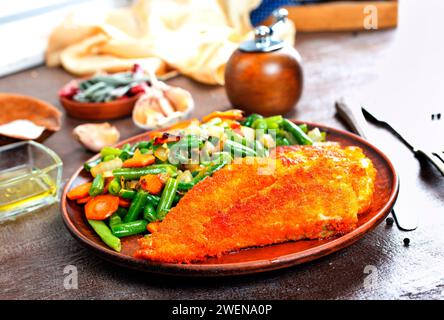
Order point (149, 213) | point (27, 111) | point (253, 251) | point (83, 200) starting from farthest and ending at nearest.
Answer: point (27, 111)
point (83, 200)
point (149, 213)
point (253, 251)

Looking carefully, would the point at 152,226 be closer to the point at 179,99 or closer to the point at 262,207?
the point at 262,207

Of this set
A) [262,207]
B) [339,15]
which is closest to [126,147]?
[262,207]

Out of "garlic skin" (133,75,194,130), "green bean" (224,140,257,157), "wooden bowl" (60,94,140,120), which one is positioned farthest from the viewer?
"wooden bowl" (60,94,140,120)

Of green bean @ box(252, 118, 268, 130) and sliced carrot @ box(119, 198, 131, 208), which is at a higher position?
sliced carrot @ box(119, 198, 131, 208)

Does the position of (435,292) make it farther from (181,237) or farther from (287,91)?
(287,91)

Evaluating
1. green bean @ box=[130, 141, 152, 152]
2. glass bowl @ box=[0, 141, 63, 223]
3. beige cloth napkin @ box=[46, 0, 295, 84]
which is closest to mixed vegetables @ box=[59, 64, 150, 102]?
beige cloth napkin @ box=[46, 0, 295, 84]

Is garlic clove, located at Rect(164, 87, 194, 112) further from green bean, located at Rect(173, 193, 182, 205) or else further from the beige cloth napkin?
green bean, located at Rect(173, 193, 182, 205)

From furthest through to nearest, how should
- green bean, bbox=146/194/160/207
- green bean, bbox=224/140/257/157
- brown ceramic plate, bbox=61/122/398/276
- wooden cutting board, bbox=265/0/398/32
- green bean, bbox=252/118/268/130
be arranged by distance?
1. wooden cutting board, bbox=265/0/398/32
2. green bean, bbox=252/118/268/130
3. green bean, bbox=224/140/257/157
4. green bean, bbox=146/194/160/207
5. brown ceramic plate, bbox=61/122/398/276
